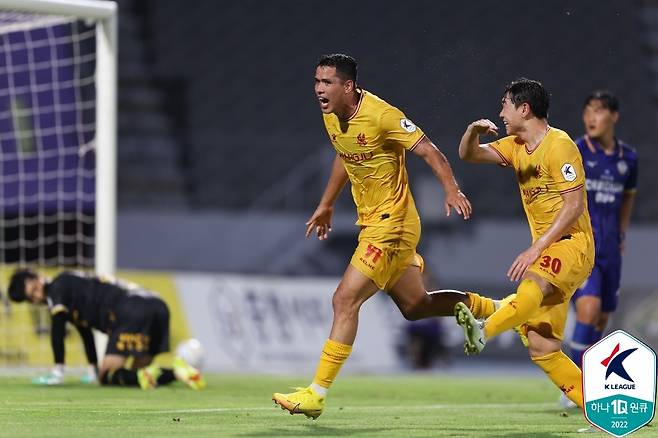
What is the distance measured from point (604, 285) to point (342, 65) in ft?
11.2

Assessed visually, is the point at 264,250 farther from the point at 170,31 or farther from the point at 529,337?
the point at 529,337

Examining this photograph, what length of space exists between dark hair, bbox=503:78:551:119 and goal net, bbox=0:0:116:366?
24.5 feet

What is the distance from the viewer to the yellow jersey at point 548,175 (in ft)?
23.1

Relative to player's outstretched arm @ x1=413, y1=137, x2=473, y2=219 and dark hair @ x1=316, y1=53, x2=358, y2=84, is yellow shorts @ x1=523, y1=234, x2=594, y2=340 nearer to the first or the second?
player's outstretched arm @ x1=413, y1=137, x2=473, y2=219

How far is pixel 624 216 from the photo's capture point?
32.3 ft

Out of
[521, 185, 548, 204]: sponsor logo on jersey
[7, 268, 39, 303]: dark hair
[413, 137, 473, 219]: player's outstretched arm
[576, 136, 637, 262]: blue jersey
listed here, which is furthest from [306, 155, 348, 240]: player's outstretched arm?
[7, 268, 39, 303]: dark hair

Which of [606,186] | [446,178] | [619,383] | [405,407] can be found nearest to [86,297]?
[405,407]

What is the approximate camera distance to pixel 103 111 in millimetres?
12305

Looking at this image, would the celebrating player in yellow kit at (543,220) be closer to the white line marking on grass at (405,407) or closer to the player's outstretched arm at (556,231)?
the player's outstretched arm at (556,231)

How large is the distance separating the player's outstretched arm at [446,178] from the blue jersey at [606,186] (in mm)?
2847

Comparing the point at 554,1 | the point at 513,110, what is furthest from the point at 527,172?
the point at 554,1

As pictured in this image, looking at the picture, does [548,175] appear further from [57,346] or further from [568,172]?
[57,346]

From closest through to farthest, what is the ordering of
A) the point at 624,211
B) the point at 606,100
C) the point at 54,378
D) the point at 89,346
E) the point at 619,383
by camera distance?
the point at 619,383 < the point at 606,100 < the point at 624,211 < the point at 54,378 < the point at 89,346

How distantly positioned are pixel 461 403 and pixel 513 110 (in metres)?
3.56
